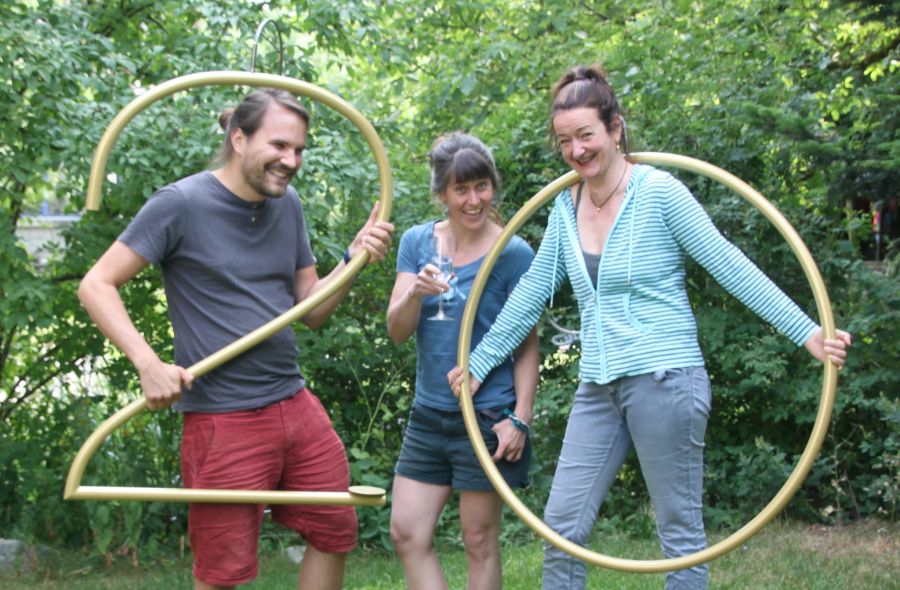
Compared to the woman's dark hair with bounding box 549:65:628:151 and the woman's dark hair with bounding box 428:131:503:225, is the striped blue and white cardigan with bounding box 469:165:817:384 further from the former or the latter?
the woman's dark hair with bounding box 428:131:503:225

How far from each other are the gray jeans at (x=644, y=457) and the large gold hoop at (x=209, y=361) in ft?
2.07

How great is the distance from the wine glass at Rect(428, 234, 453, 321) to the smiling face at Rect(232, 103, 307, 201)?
589 millimetres

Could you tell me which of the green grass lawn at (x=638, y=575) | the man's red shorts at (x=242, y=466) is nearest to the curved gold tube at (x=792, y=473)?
the man's red shorts at (x=242, y=466)

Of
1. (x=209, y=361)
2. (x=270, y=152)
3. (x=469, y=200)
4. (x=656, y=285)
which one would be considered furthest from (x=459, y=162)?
(x=209, y=361)

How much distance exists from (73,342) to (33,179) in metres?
1.09

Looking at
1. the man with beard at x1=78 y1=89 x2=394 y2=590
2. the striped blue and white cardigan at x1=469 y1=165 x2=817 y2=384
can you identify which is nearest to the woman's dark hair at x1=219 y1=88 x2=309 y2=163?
the man with beard at x1=78 y1=89 x2=394 y2=590

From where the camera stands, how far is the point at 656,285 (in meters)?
3.88

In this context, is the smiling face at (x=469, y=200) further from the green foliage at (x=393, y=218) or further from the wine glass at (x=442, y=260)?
the green foliage at (x=393, y=218)

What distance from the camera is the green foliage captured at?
6328 mm

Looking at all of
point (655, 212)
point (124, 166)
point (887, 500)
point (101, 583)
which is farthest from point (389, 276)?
A: point (655, 212)

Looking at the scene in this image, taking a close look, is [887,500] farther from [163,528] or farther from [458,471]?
[163,528]

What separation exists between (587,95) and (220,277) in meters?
1.31

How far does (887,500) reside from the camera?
691 cm

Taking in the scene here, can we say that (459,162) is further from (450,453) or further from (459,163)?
(450,453)
